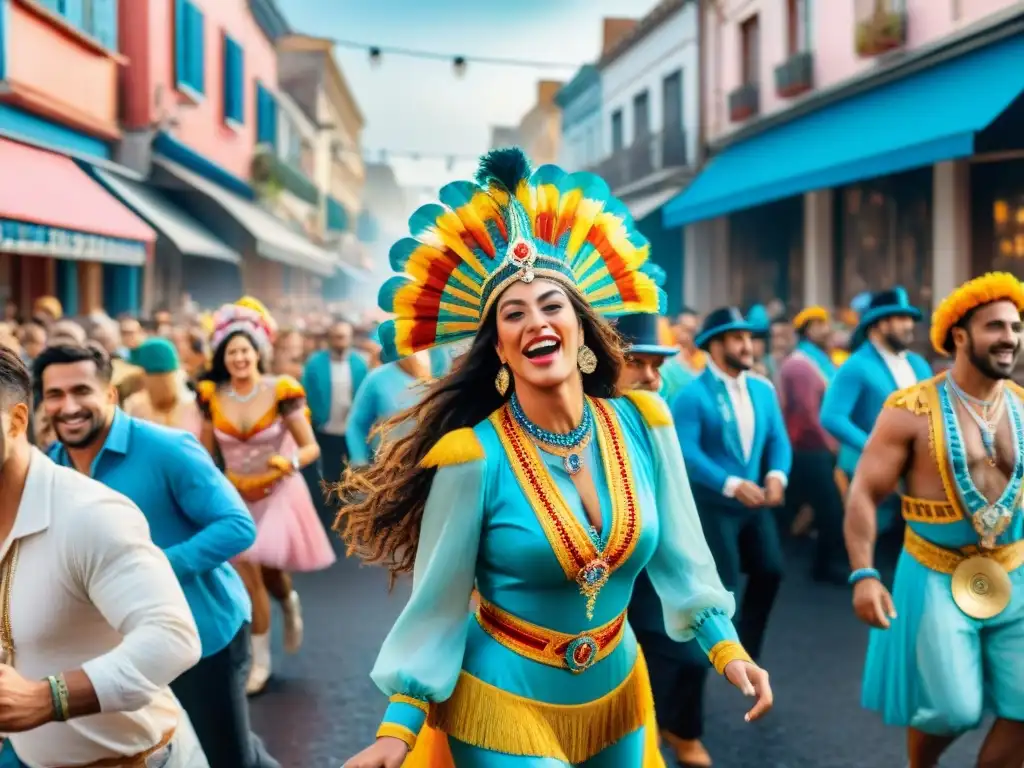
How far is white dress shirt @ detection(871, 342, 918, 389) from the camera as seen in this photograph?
8078 millimetres

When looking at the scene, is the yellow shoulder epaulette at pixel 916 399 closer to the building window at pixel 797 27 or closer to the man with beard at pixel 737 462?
the man with beard at pixel 737 462

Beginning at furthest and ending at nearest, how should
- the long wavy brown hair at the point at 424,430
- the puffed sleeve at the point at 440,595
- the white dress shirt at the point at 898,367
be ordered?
the white dress shirt at the point at 898,367
the long wavy brown hair at the point at 424,430
the puffed sleeve at the point at 440,595

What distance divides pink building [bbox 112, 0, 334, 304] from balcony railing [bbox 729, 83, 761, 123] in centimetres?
884

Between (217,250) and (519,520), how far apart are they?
61.5 ft

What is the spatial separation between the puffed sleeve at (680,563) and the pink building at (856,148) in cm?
980

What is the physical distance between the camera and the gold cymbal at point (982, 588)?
457 centimetres

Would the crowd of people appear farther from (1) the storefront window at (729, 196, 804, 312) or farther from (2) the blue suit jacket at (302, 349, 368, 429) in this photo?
(1) the storefront window at (729, 196, 804, 312)

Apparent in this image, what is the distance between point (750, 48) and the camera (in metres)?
24.7

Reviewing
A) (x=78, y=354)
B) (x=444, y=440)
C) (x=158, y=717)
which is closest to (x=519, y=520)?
(x=444, y=440)

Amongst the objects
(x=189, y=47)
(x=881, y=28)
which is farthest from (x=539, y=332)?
(x=189, y=47)

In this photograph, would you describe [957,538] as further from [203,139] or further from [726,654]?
[203,139]

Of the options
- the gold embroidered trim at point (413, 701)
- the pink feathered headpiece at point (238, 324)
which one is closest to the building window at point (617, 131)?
the pink feathered headpiece at point (238, 324)

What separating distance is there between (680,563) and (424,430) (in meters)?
0.74

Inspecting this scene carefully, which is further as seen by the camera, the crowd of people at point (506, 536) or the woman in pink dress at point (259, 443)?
the woman in pink dress at point (259, 443)
